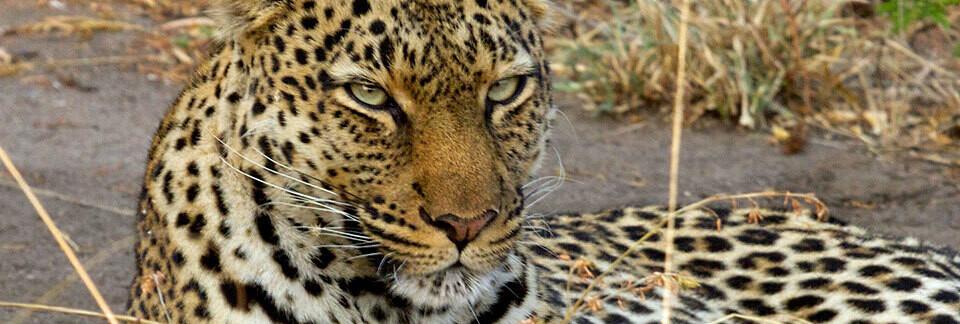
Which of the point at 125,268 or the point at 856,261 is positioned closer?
the point at 856,261

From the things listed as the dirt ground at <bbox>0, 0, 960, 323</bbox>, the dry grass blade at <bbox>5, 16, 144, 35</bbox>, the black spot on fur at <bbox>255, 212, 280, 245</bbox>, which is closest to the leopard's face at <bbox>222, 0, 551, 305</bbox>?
the black spot on fur at <bbox>255, 212, 280, 245</bbox>

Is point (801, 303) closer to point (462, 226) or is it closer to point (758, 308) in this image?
point (758, 308)

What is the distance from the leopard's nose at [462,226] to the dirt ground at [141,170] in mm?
3131

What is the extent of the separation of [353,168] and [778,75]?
19.0ft

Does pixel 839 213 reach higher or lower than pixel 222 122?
higher

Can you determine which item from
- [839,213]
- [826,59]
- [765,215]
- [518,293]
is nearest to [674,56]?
[826,59]

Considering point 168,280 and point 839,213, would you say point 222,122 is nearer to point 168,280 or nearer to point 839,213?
point 168,280

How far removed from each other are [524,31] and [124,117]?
5790 millimetres

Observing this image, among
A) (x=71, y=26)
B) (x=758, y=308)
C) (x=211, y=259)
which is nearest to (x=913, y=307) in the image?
(x=758, y=308)

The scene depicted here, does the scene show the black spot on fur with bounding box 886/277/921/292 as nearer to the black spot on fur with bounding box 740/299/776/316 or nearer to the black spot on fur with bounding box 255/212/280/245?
the black spot on fur with bounding box 740/299/776/316

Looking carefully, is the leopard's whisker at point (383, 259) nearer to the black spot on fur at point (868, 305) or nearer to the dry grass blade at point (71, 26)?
the black spot on fur at point (868, 305)

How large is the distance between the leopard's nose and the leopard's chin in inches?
4.0

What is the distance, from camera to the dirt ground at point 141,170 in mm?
7098

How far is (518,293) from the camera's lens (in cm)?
425
